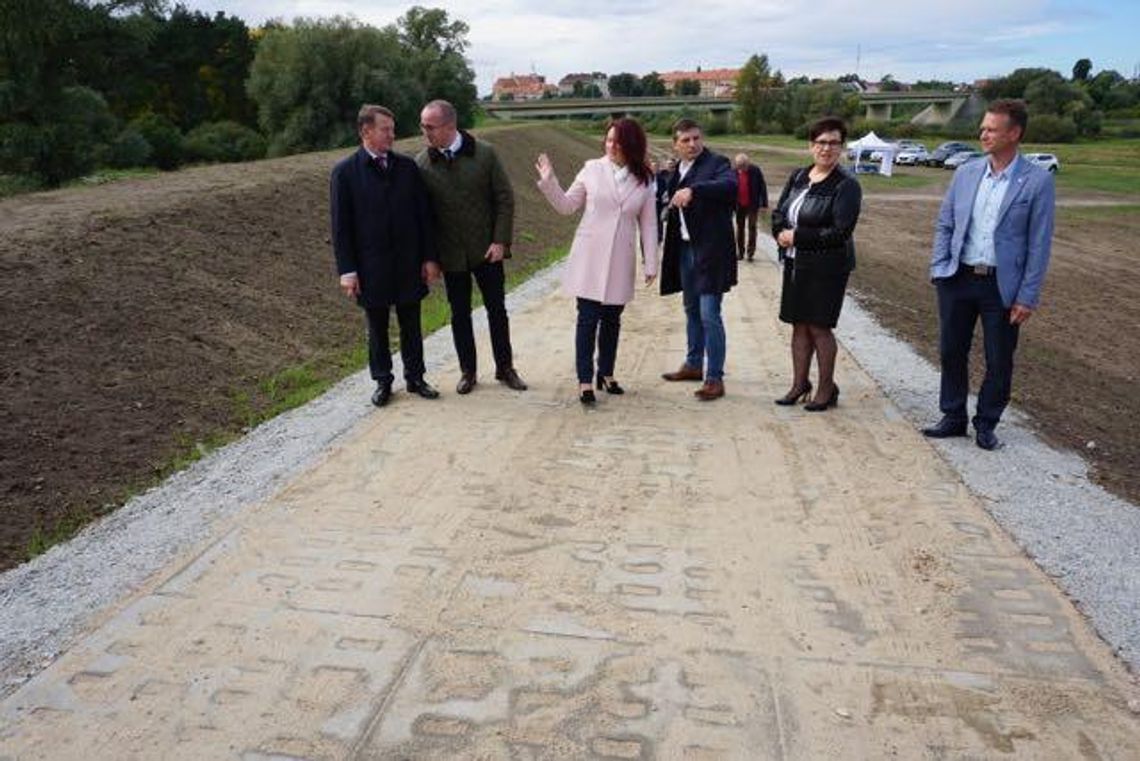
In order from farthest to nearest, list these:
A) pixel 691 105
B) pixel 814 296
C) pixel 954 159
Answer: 1. pixel 691 105
2. pixel 954 159
3. pixel 814 296

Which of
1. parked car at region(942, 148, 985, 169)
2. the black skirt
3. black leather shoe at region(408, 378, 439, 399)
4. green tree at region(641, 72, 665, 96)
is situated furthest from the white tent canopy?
green tree at region(641, 72, 665, 96)

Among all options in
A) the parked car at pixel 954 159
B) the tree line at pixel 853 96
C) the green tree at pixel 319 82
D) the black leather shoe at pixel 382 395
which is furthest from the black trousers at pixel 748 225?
the tree line at pixel 853 96

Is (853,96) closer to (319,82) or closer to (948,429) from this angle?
(319,82)

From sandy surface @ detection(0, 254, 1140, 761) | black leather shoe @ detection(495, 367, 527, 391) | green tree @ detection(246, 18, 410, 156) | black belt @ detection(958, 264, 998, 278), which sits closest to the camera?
sandy surface @ detection(0, 254, 1140, 761)

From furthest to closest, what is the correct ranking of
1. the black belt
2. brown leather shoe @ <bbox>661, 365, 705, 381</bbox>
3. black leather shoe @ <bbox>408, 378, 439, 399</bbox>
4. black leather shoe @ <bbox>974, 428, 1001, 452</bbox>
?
brown leather shoe @ <bbox>661, 365, 705, 381</bbox>, black leather shoe @ <bbox>408, 378, 439, 399</bbox>, black leather shoe @ <bbox>974, 428, 1001, 452</bbox>, the black belt

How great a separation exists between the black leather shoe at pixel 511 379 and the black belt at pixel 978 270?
A: 3.17 metres

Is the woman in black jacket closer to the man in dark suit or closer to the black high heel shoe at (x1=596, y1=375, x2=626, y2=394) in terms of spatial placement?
the black high heel shoe at (x1=596, y1=375, x2=626, y2=394)

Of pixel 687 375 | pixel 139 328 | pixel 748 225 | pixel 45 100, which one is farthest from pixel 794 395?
A: pixel 45 100

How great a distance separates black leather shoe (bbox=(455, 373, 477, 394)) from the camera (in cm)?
646

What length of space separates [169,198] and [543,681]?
32.7 ft

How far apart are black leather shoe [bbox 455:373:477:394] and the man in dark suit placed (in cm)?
782

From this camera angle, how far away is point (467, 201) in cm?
602

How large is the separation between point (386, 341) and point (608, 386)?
1.69m

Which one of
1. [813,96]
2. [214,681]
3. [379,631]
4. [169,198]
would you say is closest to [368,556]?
[379,631]
